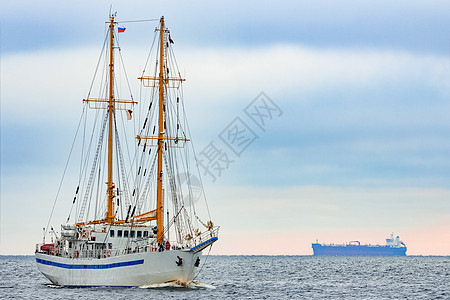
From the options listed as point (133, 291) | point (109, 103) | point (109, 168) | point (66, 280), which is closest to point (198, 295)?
point (133, 291)

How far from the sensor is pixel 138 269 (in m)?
71.6

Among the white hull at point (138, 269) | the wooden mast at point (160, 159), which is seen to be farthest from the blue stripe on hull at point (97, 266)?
the wooden mast at point (160, 159)

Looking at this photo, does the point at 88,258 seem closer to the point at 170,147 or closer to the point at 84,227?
the point at 84,227

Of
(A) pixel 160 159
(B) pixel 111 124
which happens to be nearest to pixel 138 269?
(A) pixel 160 159

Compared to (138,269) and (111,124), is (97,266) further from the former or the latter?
(111,124)

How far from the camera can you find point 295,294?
255 ft

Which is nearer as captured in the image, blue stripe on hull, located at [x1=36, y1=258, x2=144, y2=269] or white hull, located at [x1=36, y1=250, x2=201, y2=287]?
white hull, located at [x1=36, y1=250, x2=201, y2=287]

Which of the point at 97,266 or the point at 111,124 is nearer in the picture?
the point at 97,266

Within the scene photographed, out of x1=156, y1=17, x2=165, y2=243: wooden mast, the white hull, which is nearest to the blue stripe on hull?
the white hull

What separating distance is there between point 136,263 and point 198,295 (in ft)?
24.7

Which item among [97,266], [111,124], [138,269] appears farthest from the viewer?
[111,124]

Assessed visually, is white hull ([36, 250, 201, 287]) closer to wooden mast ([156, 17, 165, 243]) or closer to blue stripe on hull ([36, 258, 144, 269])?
blue stripe on hull ([36, 258, 144, 269])

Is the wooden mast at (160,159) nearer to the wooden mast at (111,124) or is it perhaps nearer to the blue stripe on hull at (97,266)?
the blue stripe on hull at (97,266)

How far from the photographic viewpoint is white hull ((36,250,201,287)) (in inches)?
2793
